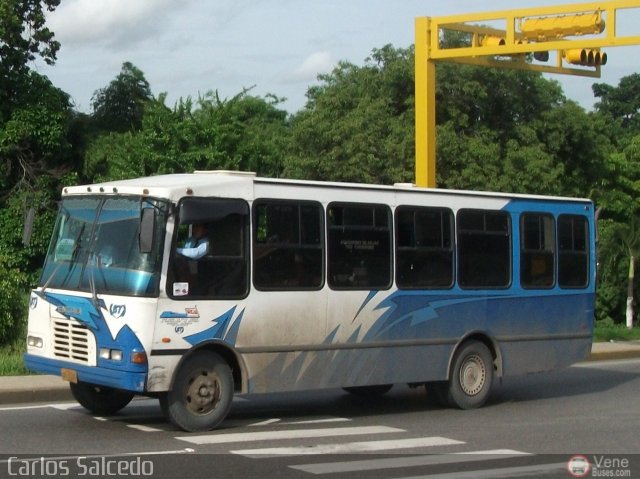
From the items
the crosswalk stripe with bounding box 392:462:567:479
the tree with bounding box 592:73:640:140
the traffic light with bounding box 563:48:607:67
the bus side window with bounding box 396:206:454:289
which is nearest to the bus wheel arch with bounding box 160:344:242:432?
the bus side window with bounding box 396:206:454:289

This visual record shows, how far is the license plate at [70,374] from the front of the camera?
11548 millimetres

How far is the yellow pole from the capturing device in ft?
63.3

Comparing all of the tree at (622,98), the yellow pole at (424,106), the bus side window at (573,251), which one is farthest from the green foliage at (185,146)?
the tree at (622,98)

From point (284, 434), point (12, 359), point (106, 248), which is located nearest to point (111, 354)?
point (106, 248)

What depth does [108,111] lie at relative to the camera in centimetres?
4178

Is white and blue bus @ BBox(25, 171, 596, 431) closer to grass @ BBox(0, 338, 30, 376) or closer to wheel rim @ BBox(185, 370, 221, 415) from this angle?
wheel rim @ BBox(185, 370, 221, 415)

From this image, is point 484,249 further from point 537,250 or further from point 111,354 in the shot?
point 111,354

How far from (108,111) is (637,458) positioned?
3370 centimetres

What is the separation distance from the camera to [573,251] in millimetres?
15680

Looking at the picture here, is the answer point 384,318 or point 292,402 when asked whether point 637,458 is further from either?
point 292,402

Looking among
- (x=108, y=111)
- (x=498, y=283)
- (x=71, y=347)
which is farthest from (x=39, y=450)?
(x=108, y=111)

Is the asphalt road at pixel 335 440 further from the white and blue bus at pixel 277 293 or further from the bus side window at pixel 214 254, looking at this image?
the bus side window at pixel 214 254

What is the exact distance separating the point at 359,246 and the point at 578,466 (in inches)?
155

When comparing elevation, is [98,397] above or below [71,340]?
below
